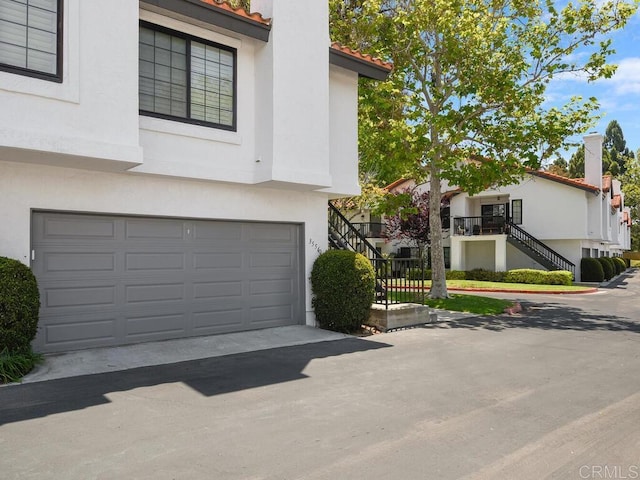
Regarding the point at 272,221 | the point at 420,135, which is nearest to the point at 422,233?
the point at 420,135

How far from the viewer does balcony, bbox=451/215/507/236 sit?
3066 centimetres

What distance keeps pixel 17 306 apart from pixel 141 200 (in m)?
2.68

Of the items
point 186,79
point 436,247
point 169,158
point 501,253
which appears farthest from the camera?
point 501,253

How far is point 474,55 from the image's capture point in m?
15.2

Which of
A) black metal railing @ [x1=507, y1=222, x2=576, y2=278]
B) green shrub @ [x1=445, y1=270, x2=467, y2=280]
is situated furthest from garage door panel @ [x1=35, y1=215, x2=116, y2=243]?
black metal railing @ [x1=507, y1=222, x2=576, y2=278]

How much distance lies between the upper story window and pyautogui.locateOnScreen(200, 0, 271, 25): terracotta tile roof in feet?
8.38

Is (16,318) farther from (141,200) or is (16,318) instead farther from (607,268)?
(607,268)

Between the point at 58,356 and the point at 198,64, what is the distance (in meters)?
5.63

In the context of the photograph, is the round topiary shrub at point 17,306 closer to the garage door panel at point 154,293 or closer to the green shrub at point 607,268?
the garage door panel at point 154,293

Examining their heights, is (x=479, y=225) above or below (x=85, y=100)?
below

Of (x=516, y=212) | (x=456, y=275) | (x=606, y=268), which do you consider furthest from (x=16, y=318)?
(x=606, y=268)

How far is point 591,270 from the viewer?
29.0 m

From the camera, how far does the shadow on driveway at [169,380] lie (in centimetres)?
562

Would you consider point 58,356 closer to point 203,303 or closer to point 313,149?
point 203,303
